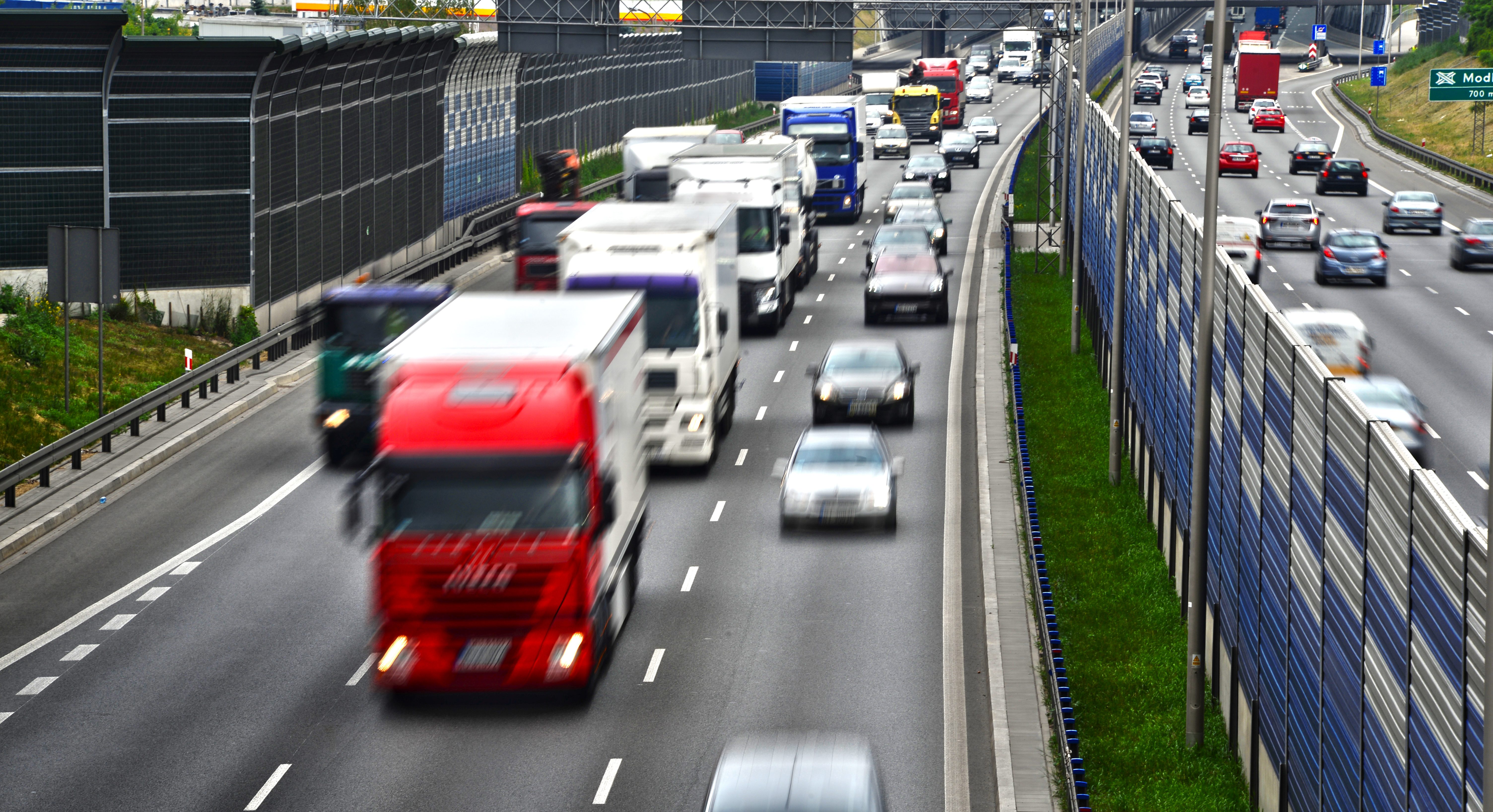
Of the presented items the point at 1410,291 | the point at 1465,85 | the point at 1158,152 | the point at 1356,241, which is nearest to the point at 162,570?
the point at 1356,241

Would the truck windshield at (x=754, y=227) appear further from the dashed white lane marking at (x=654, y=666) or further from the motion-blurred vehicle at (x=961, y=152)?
the motion-blurred vehicle at (x=961, y=152)

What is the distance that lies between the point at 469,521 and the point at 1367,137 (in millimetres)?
89524

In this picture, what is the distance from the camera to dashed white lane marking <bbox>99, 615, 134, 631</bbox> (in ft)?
70.0

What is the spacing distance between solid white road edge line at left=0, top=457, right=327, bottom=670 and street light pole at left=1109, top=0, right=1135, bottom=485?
1273 cm

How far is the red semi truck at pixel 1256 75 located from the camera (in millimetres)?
111562

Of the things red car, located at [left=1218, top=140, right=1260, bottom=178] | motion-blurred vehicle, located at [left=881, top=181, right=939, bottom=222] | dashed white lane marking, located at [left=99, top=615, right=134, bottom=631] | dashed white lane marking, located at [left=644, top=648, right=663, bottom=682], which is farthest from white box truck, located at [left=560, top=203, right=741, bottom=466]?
red car, located at [left=1218, top=140, right=1260, bottom=178]

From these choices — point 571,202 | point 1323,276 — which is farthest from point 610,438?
point 1323,276

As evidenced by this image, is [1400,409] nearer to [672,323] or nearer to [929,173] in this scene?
[672,323]

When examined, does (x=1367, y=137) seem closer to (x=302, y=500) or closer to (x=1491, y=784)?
(x=302, y=500)

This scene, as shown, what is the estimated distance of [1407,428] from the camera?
81.7 ft

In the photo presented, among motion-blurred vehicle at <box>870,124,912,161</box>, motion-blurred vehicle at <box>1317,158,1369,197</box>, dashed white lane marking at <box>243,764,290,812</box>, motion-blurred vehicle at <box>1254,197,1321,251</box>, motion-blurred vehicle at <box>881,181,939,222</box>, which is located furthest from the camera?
motion-blurred vehicle at <box>870,124,912,161</box>

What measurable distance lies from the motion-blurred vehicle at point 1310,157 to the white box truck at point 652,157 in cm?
3264

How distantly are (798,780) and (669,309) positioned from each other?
1626 centimetres

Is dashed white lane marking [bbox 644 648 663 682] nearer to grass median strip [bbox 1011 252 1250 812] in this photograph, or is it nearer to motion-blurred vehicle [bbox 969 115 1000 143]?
grass median strip [bbox 1011 252 1250 812]
